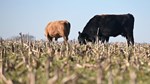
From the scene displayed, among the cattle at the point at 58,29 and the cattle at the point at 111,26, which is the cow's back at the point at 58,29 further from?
the cattle at the point at 111,26

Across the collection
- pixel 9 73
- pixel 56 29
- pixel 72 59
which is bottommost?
pixel 56 29

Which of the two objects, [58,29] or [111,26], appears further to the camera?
[58,29]

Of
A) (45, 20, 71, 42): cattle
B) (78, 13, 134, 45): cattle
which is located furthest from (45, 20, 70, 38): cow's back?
(78, 13, 134, 45): cattle

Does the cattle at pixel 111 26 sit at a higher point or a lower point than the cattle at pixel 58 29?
higher

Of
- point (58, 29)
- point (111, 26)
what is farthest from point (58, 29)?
point (111, 26)

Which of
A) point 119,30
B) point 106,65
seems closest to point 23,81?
point 106,65

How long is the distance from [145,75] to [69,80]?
1.75 metres

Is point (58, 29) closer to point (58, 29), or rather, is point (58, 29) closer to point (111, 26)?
point (58, 29)

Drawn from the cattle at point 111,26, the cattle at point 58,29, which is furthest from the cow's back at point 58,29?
the cattle at point 111,26

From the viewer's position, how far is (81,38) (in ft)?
62.2

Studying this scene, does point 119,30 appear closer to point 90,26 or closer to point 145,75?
point 90,26

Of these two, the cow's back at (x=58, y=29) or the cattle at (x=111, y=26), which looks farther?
the cow's back at (x=58, y=29)

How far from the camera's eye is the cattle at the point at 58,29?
22.1 metres

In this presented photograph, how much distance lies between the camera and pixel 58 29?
22453 mm
